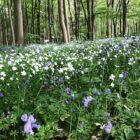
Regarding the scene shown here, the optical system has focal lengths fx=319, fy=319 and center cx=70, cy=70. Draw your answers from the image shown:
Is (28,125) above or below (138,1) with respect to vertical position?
below

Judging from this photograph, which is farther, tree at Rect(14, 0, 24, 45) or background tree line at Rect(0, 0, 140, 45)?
background tree line at Rect(0, 0, 140, 45)

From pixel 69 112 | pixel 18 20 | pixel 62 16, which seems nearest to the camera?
pixel 69 112

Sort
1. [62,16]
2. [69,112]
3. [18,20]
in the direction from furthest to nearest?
[62,16] < [18,20] < [69,112]

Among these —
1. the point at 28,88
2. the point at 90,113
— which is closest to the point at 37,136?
the point at 90,113

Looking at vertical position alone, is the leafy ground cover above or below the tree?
below

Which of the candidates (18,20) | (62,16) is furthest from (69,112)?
(62,16)

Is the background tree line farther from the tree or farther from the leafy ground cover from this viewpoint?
the leafy ground cover

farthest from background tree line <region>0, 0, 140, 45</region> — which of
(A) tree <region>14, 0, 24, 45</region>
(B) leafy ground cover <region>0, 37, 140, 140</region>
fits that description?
(B) leafy ground cover <region>0, 37, 140, 140</region>

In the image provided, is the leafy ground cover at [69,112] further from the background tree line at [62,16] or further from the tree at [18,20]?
the background tree line at [62,16]

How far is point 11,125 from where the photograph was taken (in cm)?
294

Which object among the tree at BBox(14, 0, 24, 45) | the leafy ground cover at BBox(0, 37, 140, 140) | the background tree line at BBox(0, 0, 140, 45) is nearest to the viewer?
the leafy ground cover at BBox(0, 37, 140, 140)

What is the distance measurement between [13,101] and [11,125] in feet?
1.64

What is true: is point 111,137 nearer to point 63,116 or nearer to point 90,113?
point 90,113

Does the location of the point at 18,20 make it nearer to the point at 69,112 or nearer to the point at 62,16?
the point at 62,16
